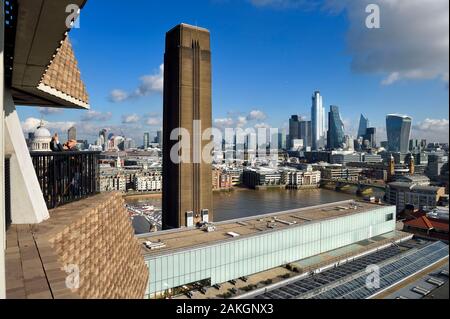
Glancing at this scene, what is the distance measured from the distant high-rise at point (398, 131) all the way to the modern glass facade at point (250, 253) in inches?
1823

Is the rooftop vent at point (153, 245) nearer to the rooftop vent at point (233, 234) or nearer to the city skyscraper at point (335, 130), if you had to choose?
the rooftop vent at point (233, 234)

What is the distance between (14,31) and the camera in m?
1.84

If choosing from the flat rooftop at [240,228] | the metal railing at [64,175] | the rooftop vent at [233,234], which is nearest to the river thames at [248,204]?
the flat rooftop at [240,228]

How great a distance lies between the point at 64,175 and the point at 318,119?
90.7m

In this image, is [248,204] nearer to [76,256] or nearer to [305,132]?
[76,256]

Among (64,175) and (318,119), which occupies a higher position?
(318,119)

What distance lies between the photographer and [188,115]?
14.3 meters

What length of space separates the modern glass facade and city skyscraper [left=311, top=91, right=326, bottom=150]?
76.3 meters

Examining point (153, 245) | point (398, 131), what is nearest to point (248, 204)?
point (153, 245)

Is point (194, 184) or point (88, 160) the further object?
point (194, 184)

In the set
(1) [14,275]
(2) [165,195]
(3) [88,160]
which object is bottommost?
(2) [165,195]
